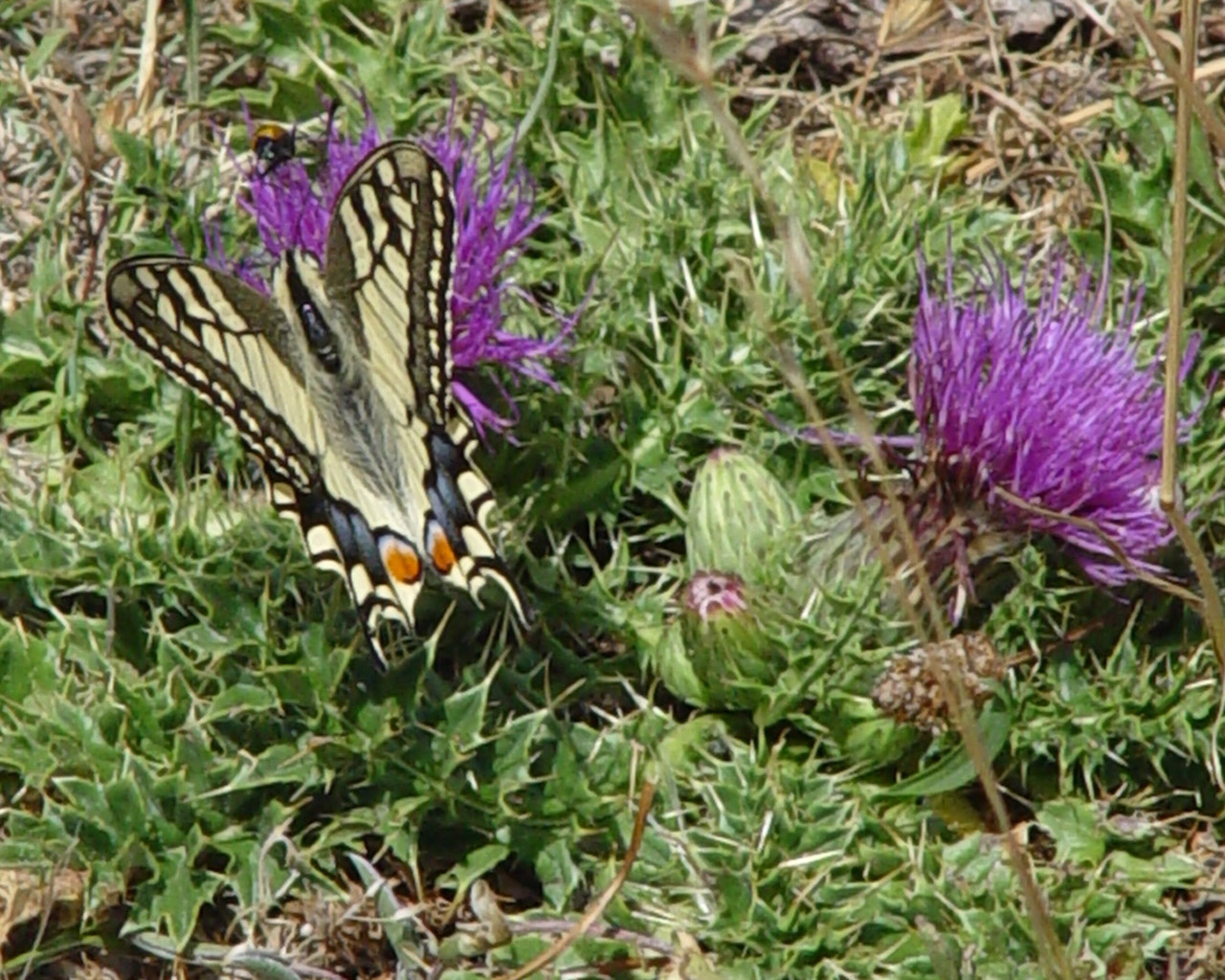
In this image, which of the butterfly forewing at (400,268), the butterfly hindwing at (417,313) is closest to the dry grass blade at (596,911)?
the butterfly hindwing at (417,313)

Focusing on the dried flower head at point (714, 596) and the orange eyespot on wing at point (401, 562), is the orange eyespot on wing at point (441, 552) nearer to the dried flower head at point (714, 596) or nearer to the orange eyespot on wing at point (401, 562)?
the orange eyespot on wing at point (401, 562)

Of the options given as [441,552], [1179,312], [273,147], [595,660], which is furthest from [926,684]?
[273,147]

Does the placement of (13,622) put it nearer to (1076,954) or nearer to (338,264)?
(338,264)

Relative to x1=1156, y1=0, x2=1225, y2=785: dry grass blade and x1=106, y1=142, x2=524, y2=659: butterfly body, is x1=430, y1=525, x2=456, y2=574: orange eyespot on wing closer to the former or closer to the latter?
x1=106, y1=142, x2=524, y2=659: butterfly body

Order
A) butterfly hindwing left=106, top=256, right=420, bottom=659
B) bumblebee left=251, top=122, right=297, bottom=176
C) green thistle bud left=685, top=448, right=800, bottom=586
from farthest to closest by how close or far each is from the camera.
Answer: bumblebee left=251, top=122, right=297, bottom=176
green thistle bud left=685, top=448, right=800, bottom=586
butterfly hindwing left=106, top=256, right=420, bottom=659

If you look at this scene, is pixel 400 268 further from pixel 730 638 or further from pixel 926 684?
pixel 926 684

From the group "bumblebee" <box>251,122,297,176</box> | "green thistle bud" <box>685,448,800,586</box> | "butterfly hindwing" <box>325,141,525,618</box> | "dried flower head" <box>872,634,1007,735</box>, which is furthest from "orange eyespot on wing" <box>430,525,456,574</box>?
"bumblebee" <box>251,122,297,176</box>
